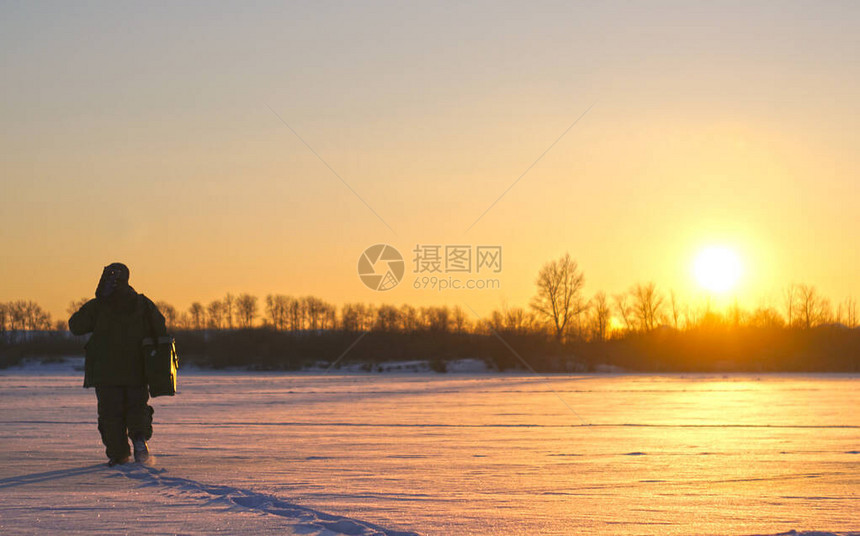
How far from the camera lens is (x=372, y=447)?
830 cm

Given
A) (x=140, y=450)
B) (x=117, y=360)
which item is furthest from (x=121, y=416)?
(x=117, y=360)

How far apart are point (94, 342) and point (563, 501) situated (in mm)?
4042

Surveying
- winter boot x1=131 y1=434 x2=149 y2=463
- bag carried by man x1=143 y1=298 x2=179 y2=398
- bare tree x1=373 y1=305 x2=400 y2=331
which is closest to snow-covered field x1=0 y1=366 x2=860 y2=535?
winter boot x1=131 y1=434 x2=149 y2=463

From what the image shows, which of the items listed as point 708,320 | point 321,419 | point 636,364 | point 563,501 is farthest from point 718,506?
point 708,320

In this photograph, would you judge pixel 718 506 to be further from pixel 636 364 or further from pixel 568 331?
pixel 568 331

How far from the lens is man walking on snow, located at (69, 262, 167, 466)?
6.71m

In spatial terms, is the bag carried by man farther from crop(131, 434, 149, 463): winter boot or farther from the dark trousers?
crop(131, 434, 149, 463): winter boot

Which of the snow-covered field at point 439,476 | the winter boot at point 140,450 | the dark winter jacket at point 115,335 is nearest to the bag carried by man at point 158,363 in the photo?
the dark winter jacket at point 115,335

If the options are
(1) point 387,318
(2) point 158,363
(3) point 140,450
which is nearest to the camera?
(3) point 140,450

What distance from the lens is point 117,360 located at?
6762 millimetres

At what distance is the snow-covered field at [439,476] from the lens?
4402mm

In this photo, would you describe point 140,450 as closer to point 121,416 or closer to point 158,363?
point 121,416

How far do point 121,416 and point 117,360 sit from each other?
0.46 meters

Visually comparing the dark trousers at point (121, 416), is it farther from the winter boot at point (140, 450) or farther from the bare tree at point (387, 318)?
the bare tree at point (387, 318)
